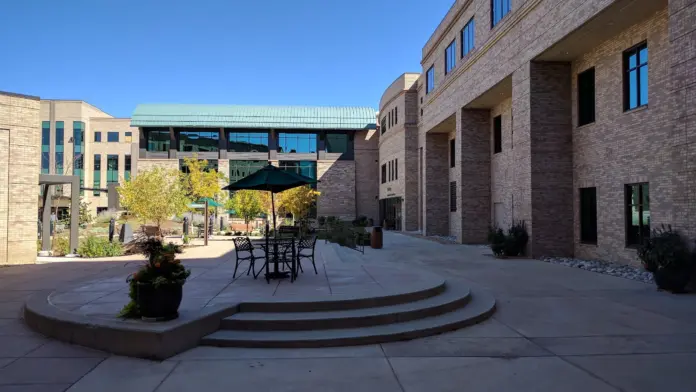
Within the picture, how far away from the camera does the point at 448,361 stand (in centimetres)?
583

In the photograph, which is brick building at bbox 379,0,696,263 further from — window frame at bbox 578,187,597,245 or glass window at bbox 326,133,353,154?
glass window at bbox 326,133,353,154

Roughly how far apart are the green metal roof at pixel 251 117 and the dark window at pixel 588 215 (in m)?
34.8

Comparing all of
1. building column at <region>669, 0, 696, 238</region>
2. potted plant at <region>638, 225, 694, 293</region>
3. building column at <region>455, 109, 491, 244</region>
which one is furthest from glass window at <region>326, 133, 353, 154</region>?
potted plant at <region>638, 225, 694, 293</region>

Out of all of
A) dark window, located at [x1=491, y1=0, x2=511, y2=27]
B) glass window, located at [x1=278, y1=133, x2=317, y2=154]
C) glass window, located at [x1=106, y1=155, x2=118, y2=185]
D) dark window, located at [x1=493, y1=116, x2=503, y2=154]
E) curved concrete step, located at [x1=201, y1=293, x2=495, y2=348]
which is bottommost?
curved concrete step, located at [x1=201, y1=293, x2=495, y2=348]

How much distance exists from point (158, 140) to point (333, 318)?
159ft

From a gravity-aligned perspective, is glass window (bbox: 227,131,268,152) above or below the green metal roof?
below

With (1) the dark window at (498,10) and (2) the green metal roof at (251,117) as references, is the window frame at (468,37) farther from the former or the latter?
(2) the green metal roof at (251,117)

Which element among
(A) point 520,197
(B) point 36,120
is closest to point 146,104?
(B) point 36,120

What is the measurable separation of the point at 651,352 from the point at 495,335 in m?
1.98

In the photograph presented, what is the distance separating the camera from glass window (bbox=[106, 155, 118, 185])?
65.9 m

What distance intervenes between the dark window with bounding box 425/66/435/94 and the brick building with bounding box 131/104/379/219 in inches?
699

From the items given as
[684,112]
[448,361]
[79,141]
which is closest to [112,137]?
[79,141]

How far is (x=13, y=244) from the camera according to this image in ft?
48.9

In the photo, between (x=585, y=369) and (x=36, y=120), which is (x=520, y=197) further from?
(x=36, y=120)
